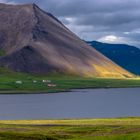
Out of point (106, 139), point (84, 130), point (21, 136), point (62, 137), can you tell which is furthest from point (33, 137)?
point (84, 130)

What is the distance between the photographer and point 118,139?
52312 millimetres

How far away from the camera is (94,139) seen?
5441 cm

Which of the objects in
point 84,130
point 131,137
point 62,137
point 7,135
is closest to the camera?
point 131,137

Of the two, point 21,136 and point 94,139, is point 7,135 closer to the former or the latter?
point 21,136

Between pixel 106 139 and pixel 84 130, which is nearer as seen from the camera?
pixel 106 139

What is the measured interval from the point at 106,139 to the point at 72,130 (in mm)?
21937

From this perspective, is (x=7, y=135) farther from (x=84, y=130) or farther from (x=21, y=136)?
(x=84, y=130)

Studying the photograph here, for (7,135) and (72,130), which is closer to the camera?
(7,135)

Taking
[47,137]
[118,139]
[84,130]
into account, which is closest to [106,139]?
[118,139]

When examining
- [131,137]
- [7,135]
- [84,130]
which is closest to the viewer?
[131,137]

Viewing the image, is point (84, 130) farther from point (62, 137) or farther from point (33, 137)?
point (33, 137)

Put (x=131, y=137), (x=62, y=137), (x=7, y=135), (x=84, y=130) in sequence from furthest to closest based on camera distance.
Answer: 1. (x=84, y=130)
2. (x=62, y=137)
3. (x=7, y=135)
4. (x=131, y=137)

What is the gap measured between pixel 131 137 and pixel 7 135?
A: 16016mm

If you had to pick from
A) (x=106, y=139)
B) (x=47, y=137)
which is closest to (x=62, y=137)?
(x=47, y=137)
